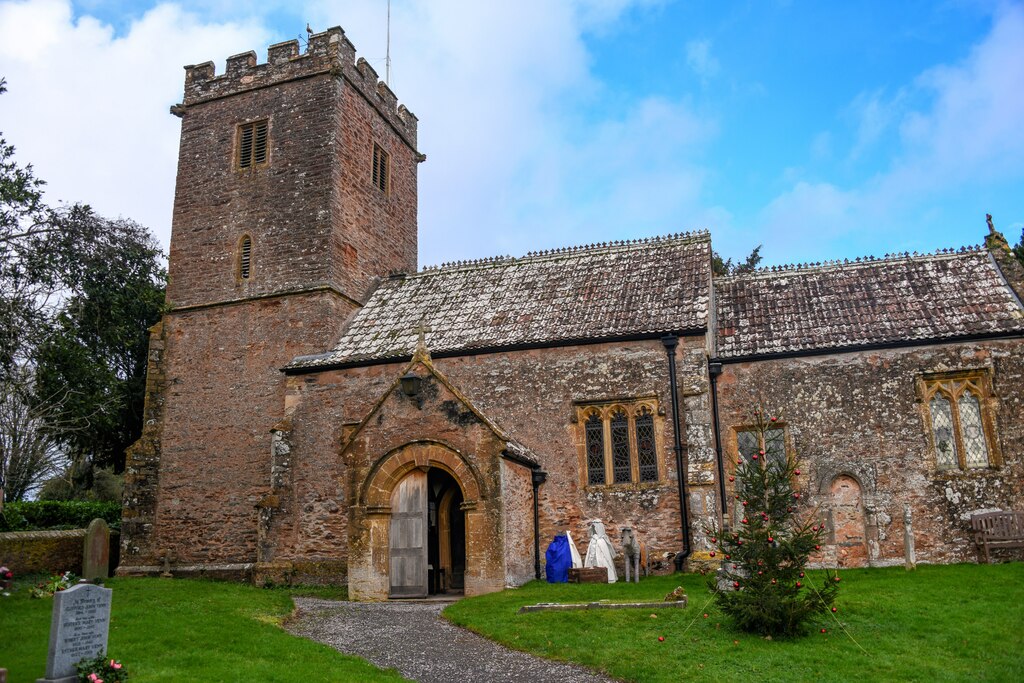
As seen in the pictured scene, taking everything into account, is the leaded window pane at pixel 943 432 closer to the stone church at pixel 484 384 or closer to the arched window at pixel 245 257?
the stone church at pixel 484 384

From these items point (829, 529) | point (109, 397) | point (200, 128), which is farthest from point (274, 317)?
point (829, 529)

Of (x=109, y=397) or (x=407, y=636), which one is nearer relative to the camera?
(x=407, y=636)

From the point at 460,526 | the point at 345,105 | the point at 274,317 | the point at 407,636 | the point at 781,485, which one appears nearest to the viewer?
the point at 781,485

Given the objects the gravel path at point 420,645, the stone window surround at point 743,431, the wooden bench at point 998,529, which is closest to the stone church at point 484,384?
the stone window surround at point 743,431

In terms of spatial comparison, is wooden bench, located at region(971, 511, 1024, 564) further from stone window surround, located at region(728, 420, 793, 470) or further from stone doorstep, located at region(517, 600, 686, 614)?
stone doorstep, located at region(517, 600, 686, 614)

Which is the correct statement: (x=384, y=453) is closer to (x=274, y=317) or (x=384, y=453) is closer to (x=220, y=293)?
(x=274, y=317)

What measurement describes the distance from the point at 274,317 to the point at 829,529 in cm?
1644

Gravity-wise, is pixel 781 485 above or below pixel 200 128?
below

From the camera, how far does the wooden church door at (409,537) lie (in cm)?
1850

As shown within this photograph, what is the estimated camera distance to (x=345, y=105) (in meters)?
27.7

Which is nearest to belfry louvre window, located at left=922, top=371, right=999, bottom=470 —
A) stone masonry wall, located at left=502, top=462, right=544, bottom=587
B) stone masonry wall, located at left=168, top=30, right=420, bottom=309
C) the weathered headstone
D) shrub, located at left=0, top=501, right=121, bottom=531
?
stone masonry wall, located at left=502, top=462, right=544, bottom=587

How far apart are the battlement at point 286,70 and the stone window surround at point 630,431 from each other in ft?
47.3

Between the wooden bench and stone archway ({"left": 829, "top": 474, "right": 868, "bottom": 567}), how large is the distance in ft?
7.57

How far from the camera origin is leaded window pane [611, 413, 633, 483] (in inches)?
806
